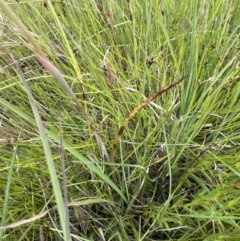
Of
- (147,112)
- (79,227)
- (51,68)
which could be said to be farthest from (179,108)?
(51,68)

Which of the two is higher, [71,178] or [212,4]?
[212,4]

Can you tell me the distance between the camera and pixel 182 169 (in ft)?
2.47

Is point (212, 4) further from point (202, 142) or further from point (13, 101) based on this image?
point (13, 101)

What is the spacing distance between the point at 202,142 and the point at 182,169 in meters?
0.09

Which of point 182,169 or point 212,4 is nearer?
point 182,169

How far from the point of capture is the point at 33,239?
0.72m

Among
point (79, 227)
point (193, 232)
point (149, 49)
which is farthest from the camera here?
point (149, 49)

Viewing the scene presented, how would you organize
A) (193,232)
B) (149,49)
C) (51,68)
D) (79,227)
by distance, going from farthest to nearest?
(149,49) → (79,227) → (193,232) → (51,68)

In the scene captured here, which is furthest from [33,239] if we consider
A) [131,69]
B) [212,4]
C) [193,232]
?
[212,4]

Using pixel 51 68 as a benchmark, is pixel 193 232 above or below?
below

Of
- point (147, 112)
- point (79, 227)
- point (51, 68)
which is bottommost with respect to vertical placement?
point (79, 227)

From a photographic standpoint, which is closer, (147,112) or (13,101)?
(147,112)

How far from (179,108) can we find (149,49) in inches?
6.5

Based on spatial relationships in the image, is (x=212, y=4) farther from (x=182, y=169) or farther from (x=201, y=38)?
(x=182, y=169)
